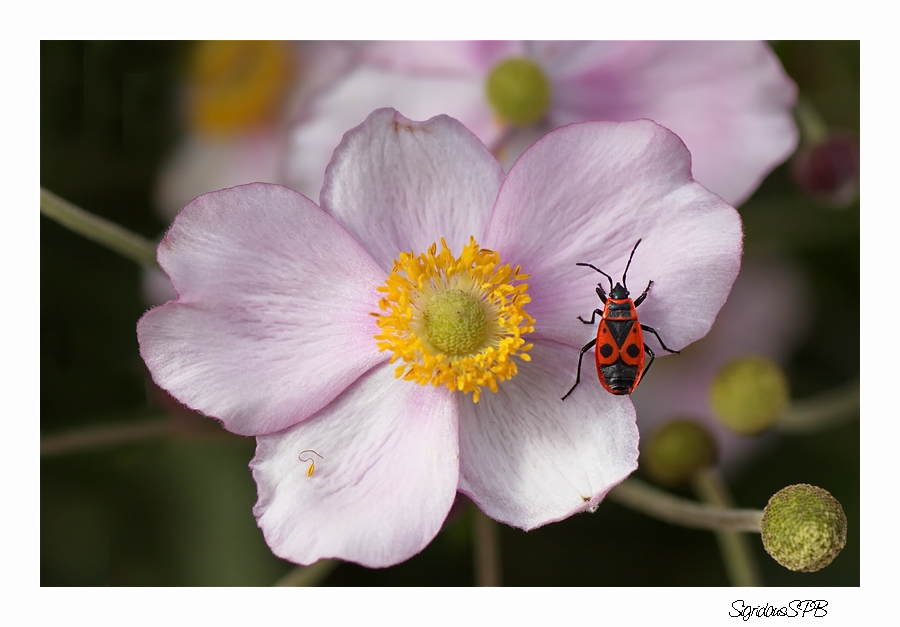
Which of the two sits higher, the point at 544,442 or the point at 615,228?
the point at 615,228

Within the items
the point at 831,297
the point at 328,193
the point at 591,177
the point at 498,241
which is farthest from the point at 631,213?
the point at 831,297

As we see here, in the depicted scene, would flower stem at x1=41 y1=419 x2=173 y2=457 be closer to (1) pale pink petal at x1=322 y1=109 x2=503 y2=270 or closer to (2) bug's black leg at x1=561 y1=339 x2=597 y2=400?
(1) pale pink petal at x1=322 y1=109 x2=503 y2=270

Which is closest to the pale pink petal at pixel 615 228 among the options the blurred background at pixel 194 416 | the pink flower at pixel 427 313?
the pink flower at pixel 427 313

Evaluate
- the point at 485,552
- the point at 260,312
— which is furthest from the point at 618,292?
the point at 485,552

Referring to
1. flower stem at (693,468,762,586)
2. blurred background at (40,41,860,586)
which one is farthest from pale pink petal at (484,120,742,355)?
blurred background at (40,41,860,586)

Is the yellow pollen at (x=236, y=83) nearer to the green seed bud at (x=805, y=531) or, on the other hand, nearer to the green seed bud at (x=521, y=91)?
the green seed bud at (x=521, y=91)

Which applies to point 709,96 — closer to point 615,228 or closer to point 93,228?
point 615,228

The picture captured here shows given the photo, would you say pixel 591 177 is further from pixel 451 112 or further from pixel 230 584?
pixel 230 584
